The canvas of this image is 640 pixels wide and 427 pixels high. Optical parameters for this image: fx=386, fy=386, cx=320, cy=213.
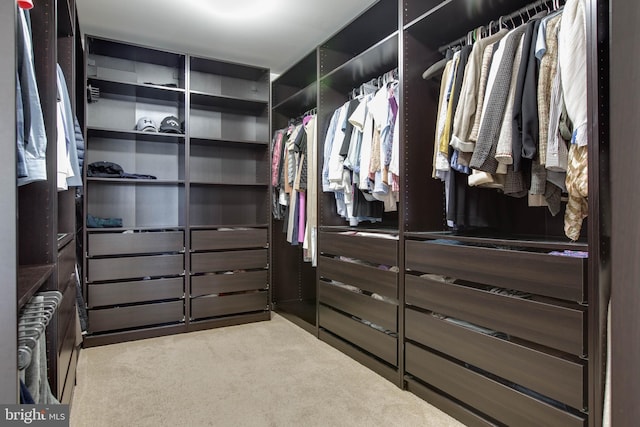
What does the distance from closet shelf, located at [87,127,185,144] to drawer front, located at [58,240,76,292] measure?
1181mm

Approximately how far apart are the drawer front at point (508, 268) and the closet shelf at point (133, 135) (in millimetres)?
2117

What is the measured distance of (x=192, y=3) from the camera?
98.7 inches

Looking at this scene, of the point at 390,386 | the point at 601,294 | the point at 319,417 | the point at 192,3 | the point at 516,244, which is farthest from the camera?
the point at 192,3

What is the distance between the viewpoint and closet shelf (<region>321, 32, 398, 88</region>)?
2226 mm

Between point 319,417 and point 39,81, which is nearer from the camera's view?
point 39,81

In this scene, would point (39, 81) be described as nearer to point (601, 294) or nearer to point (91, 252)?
point (91, 252)

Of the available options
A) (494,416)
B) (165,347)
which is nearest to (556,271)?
(494,416)

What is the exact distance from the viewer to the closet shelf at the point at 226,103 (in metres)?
3.16

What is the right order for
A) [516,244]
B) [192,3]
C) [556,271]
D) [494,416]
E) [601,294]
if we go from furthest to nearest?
[192,3]
[494,416]
[516,244]
[556,271]
[601,294]

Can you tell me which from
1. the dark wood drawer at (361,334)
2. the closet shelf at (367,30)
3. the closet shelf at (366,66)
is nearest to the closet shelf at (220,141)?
the closet shelf at (366,66)

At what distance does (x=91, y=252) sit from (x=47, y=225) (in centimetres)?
146

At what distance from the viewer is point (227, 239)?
3.07 metres

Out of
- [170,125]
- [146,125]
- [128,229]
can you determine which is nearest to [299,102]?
[170,125]

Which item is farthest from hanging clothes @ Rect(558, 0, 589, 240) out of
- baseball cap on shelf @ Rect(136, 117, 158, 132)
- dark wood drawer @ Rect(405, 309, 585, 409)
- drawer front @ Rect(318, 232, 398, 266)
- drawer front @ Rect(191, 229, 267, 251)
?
baseball cap on shelf @ Rect(136, 117, 158, 132)
